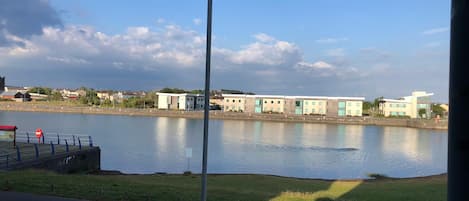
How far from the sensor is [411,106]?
154625mm

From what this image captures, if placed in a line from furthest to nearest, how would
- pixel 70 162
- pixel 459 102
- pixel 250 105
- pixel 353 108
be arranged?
pixel 250 105
pixel 353 108
pixel 70 162
pixel 459 102

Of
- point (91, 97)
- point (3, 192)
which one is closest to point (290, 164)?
point (3, 192)

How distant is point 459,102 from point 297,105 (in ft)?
516

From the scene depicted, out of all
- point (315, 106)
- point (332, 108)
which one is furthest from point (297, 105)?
point (332, 108)

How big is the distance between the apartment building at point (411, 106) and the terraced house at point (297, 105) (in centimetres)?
1252

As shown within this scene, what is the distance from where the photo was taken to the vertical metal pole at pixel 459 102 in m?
2.39

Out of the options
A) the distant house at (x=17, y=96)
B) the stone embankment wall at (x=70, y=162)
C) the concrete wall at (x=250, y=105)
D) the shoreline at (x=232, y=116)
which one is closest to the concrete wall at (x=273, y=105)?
the concrete wall at (x=250, y=105)

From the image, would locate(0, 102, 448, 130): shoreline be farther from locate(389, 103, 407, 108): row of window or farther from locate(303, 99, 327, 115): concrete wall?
locate(389, 103, 407, 108): row of window

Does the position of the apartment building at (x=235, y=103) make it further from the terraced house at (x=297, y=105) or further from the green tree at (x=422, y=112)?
the green tree at (x=422, y=112)

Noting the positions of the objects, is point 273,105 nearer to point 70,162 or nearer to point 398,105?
point 398,105

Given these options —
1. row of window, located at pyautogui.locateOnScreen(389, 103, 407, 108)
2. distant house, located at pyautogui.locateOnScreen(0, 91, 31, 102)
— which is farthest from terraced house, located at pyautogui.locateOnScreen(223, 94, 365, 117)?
distant house, located at pyautogui.locateOnScreen(0, 91, 31, 102)

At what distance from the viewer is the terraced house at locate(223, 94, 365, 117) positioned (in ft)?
506

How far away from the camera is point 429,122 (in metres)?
133

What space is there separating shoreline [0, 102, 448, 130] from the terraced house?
10939 mm
